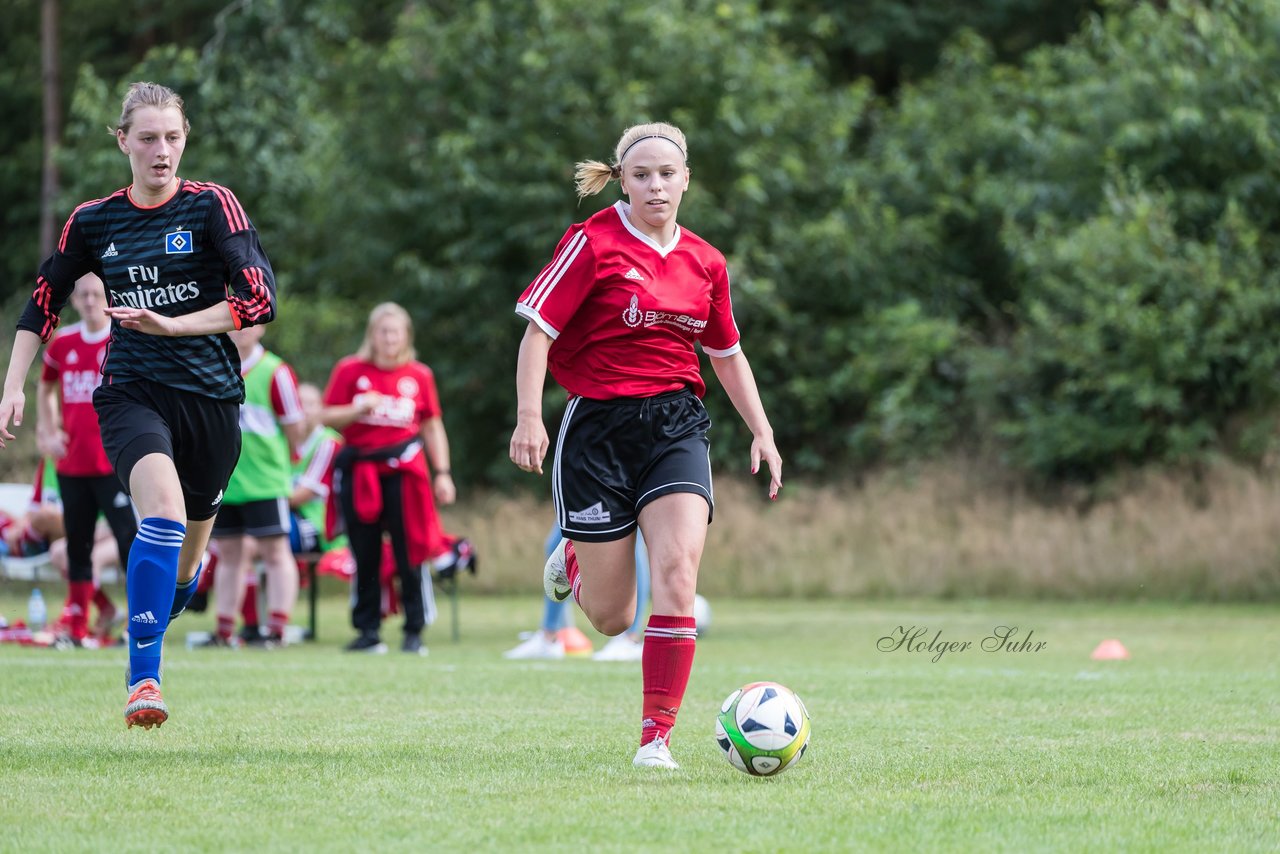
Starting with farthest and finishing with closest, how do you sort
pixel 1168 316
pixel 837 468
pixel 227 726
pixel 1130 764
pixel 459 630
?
pixel 837 468, pixel 1168 316, pixel 459 630, pixel 227 726, pixel 1130 764

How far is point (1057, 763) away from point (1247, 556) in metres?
12.1

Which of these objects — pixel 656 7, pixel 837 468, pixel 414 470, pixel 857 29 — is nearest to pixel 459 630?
pixel 414 470

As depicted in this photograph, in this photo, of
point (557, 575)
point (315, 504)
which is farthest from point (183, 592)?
point (315, 504)

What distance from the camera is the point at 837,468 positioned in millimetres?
23562

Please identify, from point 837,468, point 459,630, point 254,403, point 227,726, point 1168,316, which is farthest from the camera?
point 837,468

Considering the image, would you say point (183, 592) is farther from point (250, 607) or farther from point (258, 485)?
point (250, 607)

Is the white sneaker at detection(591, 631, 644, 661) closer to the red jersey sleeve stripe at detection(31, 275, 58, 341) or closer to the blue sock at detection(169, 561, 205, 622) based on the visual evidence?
the blue sock at detection(169, 561, 205, 622)

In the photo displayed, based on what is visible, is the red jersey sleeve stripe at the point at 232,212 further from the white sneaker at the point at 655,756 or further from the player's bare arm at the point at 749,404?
the white sneaker at the point at 655,756

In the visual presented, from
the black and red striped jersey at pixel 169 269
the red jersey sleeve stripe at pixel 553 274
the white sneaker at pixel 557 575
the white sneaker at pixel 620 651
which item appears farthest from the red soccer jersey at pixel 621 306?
the white sneaker at pixel 620 651

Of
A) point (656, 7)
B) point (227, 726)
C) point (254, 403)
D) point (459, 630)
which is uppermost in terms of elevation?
point (656, 7)

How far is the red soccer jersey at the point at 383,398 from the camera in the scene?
1150 cm

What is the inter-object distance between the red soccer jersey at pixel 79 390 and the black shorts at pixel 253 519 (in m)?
0.90

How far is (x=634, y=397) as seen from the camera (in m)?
5.78

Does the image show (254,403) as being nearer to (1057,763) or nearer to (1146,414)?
(1057,763)
